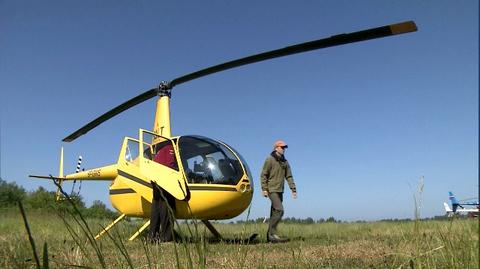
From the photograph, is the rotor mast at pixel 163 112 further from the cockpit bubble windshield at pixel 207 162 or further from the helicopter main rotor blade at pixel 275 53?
the cockpit bubble windshield at pixel 207 162

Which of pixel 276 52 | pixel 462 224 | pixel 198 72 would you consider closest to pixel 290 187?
pixel 198 72

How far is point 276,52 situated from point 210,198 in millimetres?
2837

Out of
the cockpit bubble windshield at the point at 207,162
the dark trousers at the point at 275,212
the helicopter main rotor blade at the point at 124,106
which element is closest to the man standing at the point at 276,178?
the dark trousers at the point at 275,212

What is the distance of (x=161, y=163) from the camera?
7.14 m

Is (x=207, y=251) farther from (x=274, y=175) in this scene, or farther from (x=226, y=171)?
(x=274, y=175)

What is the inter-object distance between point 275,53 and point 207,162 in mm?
2613

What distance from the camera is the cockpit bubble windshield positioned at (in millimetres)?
7094

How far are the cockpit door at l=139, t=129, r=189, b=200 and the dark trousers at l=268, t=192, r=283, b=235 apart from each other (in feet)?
6.35

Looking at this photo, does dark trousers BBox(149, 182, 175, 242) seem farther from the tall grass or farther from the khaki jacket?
the khaki jacket

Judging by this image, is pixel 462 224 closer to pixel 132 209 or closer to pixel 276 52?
pixel 276 52

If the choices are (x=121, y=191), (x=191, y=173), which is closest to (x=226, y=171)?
(x=191, y=173)

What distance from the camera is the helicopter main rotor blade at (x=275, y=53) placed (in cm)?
393

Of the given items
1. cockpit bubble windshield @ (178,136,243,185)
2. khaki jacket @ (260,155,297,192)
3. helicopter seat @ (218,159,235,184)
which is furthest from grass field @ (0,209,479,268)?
khaki jacket @ (260,155,297,192)

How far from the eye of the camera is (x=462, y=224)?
8.98 ft
